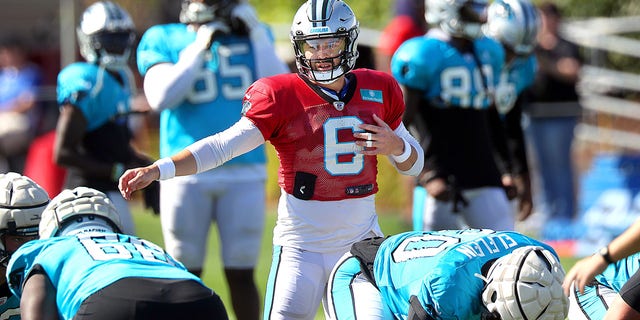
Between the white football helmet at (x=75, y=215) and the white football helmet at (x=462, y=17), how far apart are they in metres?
2.68

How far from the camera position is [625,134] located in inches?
552

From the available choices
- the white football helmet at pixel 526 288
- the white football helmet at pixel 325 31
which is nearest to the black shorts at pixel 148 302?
the white football helmet at pixel 526 288

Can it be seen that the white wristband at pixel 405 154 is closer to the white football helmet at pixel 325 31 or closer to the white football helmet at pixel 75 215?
the white football helmet at pixel 325 31

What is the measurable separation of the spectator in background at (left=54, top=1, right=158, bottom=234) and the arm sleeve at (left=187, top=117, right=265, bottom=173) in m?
2.20

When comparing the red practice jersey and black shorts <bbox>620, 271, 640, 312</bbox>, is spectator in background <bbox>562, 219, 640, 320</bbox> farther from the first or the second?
the red practice jersey

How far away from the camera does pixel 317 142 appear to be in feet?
15.9

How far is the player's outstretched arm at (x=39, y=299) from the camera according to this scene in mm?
4160

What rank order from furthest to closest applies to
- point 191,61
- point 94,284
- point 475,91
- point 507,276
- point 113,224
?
point 475,91, point 191,61, point 113,224, point 94,284, point 507,276

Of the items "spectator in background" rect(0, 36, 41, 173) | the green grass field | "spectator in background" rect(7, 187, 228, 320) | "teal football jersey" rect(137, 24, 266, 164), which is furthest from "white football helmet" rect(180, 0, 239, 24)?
"spectator in background" rect(0, 36, 41, 173)

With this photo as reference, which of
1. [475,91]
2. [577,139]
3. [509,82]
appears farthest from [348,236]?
[577,139]

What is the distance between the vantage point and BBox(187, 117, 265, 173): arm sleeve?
15.4 ft

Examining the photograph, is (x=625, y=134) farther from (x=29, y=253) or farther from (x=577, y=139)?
(x=29, y=253)

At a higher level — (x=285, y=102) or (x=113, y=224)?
(x=285, y=102)

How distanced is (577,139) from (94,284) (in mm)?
10777
